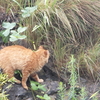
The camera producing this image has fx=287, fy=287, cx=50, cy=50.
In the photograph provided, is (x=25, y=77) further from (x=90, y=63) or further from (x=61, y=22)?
(x=61, y=22)

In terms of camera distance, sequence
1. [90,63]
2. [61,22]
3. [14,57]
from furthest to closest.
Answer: [61,22] → [90,63] → [14,57]

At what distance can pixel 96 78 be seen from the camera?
3.93m

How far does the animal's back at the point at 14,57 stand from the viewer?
3316 millimetres

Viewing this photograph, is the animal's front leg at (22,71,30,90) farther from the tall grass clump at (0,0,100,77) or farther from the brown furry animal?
the tall grass clump at (0,0,100,77)

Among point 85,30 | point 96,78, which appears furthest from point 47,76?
point 85,30

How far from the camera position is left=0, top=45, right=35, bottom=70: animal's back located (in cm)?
332

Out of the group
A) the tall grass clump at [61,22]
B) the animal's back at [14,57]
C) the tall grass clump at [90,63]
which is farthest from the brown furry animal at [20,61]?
the tall grass clump at [90,63]

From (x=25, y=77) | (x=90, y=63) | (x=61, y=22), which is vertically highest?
(x=61, y=22)

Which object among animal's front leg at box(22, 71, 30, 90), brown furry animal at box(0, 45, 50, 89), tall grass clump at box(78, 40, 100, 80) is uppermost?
brown furry animal at box(0, 45, 50, 89)

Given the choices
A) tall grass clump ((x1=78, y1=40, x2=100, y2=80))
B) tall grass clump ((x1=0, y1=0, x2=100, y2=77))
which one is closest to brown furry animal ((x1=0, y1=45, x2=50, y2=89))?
tall grass clump ((x1=0, y1=0, x2=100, y2=77))

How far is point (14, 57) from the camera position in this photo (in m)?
3.33

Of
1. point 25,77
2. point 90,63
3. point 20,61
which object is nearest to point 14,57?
point 20,61

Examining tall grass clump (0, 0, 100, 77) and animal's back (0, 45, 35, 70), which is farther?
tall grass clump (0, 0, 100, 77)

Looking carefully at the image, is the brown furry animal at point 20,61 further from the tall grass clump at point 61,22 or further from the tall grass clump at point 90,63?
the tall grass clump at point 90,63
